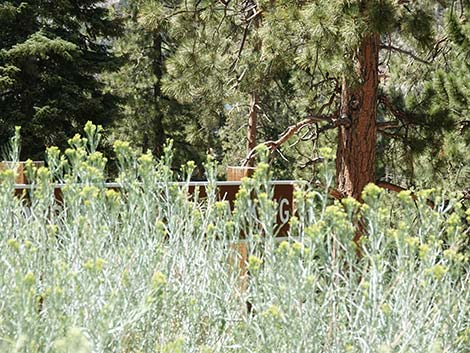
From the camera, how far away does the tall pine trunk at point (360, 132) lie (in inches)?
252

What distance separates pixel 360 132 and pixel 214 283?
15.4 feet

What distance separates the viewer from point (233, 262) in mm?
2104

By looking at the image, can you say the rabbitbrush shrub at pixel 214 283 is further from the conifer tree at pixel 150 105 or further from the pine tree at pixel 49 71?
the conifer tree at pixel 150 105

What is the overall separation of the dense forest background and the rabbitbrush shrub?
3.19m

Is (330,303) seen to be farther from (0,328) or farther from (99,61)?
(99,61)

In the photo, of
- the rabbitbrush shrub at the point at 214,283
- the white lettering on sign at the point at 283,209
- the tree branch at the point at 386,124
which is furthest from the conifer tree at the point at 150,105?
the rabbitbrush shrub at the point at 214,283

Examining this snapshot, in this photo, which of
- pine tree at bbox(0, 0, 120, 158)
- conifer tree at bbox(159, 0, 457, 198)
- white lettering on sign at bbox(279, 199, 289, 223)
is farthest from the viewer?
pine tree at bbox(0, 0, 120, 158)

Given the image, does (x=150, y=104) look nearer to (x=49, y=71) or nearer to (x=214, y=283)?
(x=49, y=71)

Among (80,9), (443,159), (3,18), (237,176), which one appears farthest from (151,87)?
(237,176)

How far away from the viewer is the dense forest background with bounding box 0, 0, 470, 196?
18.4 feet

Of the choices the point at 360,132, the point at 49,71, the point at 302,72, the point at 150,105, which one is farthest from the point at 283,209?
the point at 150,105

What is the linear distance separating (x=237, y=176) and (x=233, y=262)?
2.15 meters

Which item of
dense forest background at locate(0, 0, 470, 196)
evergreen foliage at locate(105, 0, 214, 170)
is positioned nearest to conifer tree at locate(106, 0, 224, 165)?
evergreen foliage at locate(105, 0, 214, 170)

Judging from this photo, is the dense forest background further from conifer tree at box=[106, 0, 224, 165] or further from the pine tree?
conifer tree at box=[106, 0, 224, 165]
